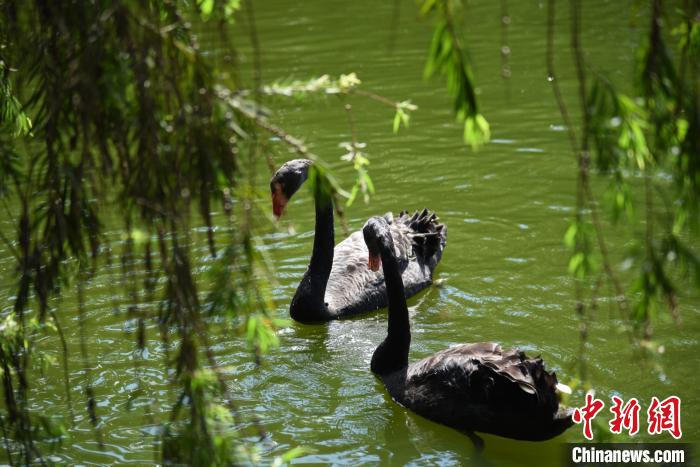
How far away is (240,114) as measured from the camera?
256 centimetres

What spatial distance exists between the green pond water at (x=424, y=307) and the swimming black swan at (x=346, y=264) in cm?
14

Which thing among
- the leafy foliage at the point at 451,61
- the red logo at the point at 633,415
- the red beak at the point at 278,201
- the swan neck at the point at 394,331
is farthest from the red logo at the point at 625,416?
the leafy foliage at the point at 451,61

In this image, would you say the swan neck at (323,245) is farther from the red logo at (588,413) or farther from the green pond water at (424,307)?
the red logo at (588,413)

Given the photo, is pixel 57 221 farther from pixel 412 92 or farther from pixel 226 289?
pixel 412 92

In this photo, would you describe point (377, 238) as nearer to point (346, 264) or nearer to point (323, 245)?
point (323, 245)

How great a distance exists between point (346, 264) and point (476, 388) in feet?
8.42

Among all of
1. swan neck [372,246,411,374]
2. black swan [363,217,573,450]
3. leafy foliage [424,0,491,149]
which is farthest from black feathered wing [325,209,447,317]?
leafy foliage [424,0,491,149]

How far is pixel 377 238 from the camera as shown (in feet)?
18.5

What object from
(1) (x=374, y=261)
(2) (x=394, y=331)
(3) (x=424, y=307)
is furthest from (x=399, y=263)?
(2) (x=394, y=331)

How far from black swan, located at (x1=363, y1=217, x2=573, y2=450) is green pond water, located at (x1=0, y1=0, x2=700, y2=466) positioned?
13 centimetres

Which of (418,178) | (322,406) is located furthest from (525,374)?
(418,178)

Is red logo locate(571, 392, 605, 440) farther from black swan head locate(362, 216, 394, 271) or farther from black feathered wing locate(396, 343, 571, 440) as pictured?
black swan head locate(362, 216, 394, 271)

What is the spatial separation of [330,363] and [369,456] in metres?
1.15

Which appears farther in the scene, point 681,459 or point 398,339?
point 398,339
